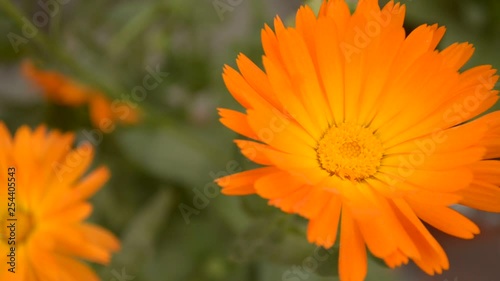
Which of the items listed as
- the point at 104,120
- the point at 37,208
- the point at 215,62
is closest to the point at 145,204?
the point at 104,120

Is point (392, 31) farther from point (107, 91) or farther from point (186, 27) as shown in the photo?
point (186, 27)

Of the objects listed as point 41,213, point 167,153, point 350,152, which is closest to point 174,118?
point 167,153

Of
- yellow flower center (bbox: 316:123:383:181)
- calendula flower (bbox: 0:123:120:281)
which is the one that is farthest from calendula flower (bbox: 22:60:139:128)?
yellow flower center (bbox: 316:123:383:181)

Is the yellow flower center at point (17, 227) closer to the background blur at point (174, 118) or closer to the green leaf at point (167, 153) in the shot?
the background blur at point (174, 118)

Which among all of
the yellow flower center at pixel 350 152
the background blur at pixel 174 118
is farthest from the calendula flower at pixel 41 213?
the yellow flower center at pixel 350 152

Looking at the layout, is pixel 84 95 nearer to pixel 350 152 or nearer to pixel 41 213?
pixel 41 213

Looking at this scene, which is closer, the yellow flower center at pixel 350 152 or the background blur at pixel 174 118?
the yellow flower center at pixel 350 152

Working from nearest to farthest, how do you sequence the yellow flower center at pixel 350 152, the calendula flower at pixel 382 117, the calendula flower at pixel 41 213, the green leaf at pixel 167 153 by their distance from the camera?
1. the calendula flower at pixel 382 117
2. the yellow flower center at pixel 350 152
3. the calendula flower at pixel 41 213
4. the green leaf at pixel 167 153
